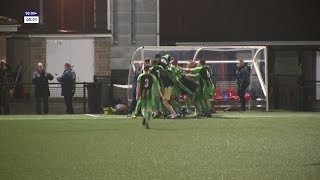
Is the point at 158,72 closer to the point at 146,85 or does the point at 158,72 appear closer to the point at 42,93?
the point at 146,85

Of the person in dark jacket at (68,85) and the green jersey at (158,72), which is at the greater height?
the green jersey at (158,72)

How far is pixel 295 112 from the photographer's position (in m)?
30.2

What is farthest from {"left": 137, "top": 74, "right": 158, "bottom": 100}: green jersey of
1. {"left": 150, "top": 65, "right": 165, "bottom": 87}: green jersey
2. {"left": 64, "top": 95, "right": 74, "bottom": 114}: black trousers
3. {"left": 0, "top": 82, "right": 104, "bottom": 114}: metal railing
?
{"left": 64, "top": 95, "right": 74, "bottom": 114}: black trousers

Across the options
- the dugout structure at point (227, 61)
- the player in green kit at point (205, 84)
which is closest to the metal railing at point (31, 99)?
the dugout structure at point (227, 61)

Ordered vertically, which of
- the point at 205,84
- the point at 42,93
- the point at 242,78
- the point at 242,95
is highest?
the point at 242,78

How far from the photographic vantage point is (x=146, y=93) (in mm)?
22359

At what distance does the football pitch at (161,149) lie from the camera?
42.8 ft

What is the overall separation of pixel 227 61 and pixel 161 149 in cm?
1555

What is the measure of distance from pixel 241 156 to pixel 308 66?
2027 cm

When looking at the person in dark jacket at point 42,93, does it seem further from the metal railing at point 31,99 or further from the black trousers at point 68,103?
the black trousers at point 68,103

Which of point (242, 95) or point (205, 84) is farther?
point (242, 95)

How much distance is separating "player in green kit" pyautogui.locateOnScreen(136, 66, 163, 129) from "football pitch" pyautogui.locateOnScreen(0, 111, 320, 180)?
1.58ft

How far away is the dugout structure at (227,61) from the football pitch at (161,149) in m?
5.28

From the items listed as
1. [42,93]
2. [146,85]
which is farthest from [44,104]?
[146,85]
